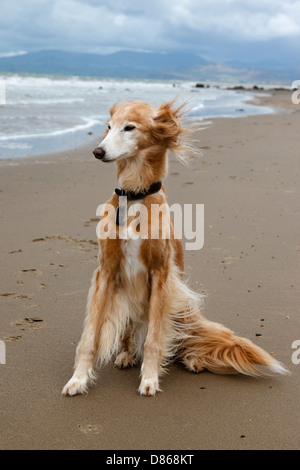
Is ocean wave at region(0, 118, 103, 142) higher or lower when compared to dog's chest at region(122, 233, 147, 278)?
higher

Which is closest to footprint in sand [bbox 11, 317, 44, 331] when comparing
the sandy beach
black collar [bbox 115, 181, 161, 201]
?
the sandy beach

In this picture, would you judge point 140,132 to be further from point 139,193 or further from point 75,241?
point 75,241

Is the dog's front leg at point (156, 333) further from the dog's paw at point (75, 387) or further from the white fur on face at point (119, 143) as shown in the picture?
the white fur on face at point (119, 143)

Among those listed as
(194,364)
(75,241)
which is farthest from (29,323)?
(75,241)

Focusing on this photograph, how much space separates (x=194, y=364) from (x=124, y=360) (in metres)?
0.46

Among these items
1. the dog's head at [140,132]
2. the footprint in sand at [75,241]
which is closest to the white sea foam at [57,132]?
the footprint in sand at [75,241]

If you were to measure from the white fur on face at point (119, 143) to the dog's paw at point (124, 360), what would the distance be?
1.29 metres

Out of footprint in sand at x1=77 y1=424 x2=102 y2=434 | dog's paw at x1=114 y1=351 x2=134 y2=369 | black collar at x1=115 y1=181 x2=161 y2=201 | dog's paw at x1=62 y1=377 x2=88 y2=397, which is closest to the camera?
footprint in sand at x1=77 y1=424 x2=102 y2=434

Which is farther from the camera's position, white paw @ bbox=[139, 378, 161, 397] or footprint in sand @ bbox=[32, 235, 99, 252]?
footprint in sand @ bbox=[32, 235, 99, 252]

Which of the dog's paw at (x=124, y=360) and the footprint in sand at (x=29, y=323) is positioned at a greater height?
the footprint in sand at (x=29, y=323)

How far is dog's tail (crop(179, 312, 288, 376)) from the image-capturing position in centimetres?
332

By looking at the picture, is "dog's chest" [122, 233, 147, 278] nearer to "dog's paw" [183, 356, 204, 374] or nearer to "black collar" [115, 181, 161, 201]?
"black collar" [115, 181, 161, 201]

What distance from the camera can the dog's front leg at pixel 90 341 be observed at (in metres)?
3.16

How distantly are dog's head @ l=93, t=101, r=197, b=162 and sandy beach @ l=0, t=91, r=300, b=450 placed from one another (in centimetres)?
137
